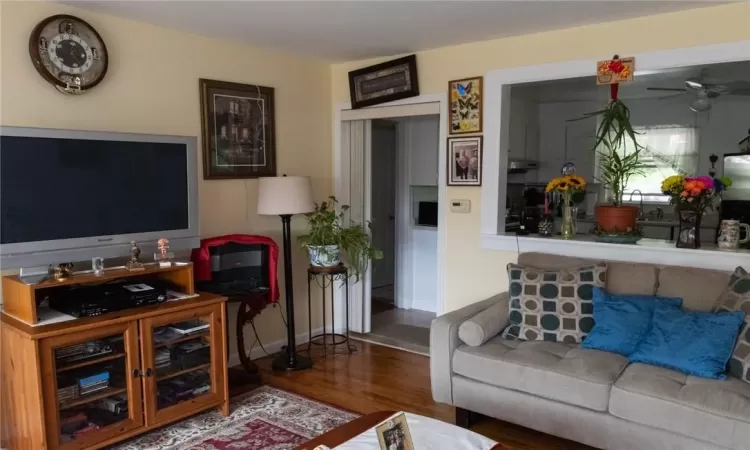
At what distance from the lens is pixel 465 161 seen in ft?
12.7

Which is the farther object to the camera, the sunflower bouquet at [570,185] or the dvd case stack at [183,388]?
the sunflower bouquet at [570,185]

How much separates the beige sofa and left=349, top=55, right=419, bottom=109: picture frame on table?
1.68 metres

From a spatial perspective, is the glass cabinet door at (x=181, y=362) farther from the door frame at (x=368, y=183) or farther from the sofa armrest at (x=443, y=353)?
the door frame at (x=368, y=183)

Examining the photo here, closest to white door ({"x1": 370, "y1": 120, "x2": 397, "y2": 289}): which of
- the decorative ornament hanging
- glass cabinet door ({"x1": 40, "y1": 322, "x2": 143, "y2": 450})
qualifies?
the decorative ornament hanging

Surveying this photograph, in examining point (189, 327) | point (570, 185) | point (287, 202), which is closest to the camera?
point (189, 327)

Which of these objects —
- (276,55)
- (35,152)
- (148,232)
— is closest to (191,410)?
(148,232)

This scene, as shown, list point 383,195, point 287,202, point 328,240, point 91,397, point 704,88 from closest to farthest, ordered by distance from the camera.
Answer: point 91,397 < point 287,202 < point 328,240 < point 704,88 < point 383,195

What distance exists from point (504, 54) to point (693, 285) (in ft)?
6.08

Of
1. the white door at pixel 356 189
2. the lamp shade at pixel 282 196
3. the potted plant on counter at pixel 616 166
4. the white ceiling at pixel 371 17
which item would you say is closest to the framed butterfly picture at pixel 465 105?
the white ceiling at pixel 371 17

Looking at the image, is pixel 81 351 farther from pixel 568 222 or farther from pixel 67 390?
pixel 568 222

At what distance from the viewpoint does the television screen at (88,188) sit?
8.21ft

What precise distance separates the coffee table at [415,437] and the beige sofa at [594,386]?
0.70m

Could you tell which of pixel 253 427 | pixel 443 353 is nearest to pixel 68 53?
pixel 253 427

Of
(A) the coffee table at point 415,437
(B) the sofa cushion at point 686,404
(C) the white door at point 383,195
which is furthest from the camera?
(C) the white door at point 383,195
